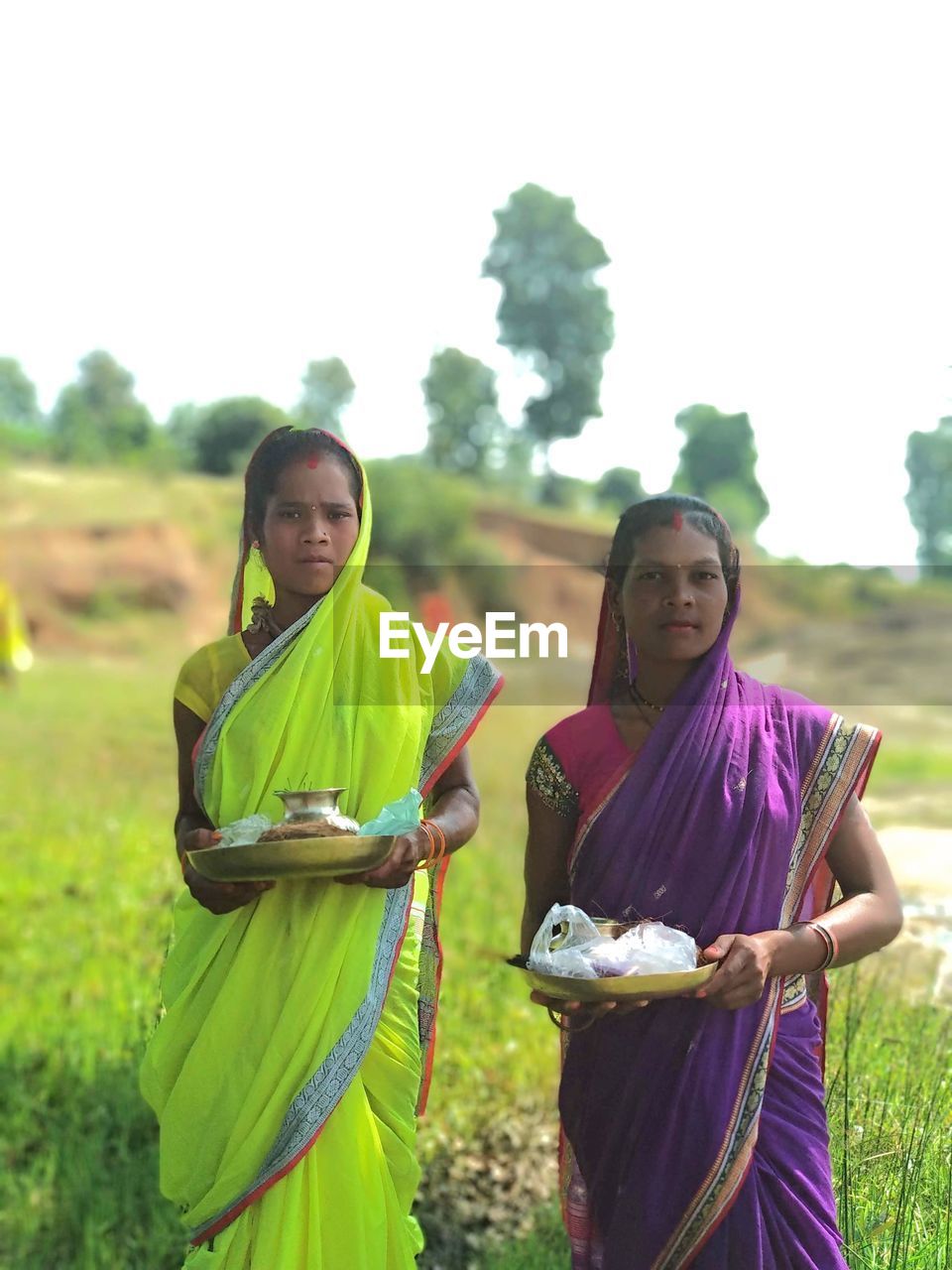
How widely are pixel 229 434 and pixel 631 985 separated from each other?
48854 millimetres

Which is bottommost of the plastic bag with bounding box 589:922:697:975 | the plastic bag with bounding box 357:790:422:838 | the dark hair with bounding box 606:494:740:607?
the plastic bag with bounding box 589:922:697:975

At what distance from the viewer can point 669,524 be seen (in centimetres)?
260

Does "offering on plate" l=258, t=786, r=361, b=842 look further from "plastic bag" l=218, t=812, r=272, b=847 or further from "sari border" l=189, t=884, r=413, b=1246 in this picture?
"sari border" l=189, t=884, r=413, b=1246

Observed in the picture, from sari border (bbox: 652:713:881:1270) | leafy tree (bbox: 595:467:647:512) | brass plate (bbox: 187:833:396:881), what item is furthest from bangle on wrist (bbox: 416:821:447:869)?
leafy tree (bbox: 595:467:647:512)

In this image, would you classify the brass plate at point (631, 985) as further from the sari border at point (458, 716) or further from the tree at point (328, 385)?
the tree at point (328, 385)

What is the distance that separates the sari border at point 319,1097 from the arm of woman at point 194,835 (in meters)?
0.32

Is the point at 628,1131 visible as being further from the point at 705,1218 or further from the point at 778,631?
the point at 778,631

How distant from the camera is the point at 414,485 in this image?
45.6m

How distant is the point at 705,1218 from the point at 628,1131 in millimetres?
212

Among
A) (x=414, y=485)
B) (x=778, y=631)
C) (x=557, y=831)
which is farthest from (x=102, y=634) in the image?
(x=557, y=831)

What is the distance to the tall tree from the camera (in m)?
55.6

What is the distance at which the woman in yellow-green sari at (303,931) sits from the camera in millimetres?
2590

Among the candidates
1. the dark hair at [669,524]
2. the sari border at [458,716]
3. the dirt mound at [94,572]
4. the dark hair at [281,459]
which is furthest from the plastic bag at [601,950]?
the dirt mound at [94,572]

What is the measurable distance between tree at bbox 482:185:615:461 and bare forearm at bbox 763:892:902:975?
177 ft
